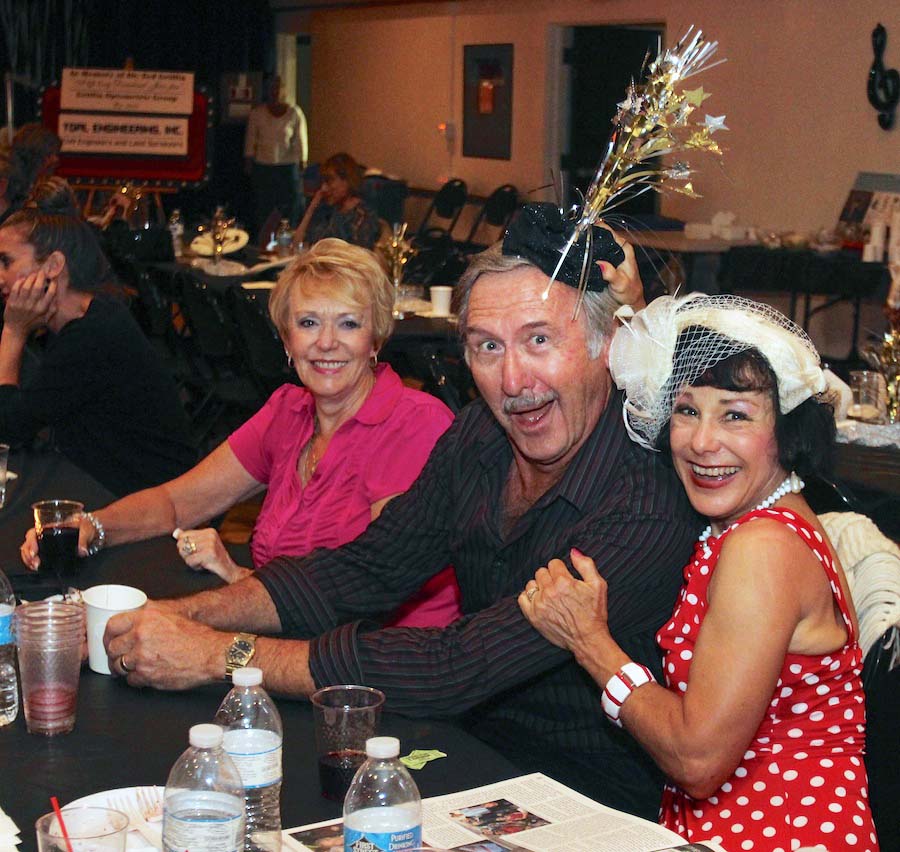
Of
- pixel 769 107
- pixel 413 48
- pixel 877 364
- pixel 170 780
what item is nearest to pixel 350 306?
pixel 170 780

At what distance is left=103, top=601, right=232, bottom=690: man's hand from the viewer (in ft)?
6.81

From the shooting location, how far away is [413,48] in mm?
14914

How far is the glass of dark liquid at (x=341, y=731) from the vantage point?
170cm

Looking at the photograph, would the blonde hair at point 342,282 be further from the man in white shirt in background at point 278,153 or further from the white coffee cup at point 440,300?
the man in white shirt in background at point 278,153

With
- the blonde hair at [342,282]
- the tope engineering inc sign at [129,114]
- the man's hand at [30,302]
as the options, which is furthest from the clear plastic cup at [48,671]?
the tope engineering inc sign at [129,114]

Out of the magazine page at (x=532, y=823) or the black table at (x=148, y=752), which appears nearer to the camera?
the magazine page at (x=532, y=823)

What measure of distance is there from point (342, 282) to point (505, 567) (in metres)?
0.96

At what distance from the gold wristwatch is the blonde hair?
1138 mm

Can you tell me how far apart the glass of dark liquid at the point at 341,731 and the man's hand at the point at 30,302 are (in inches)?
102

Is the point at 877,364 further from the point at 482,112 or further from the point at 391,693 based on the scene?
the point at 482,112

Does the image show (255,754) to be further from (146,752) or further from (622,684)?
(622,684)

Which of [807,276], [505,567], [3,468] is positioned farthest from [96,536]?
[807,276]

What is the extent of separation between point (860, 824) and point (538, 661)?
52cm

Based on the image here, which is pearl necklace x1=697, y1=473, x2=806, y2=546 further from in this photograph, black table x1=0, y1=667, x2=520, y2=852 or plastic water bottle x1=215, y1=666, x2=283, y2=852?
plastic water bottle x1=215, y1=666, x2=283, y2=852
